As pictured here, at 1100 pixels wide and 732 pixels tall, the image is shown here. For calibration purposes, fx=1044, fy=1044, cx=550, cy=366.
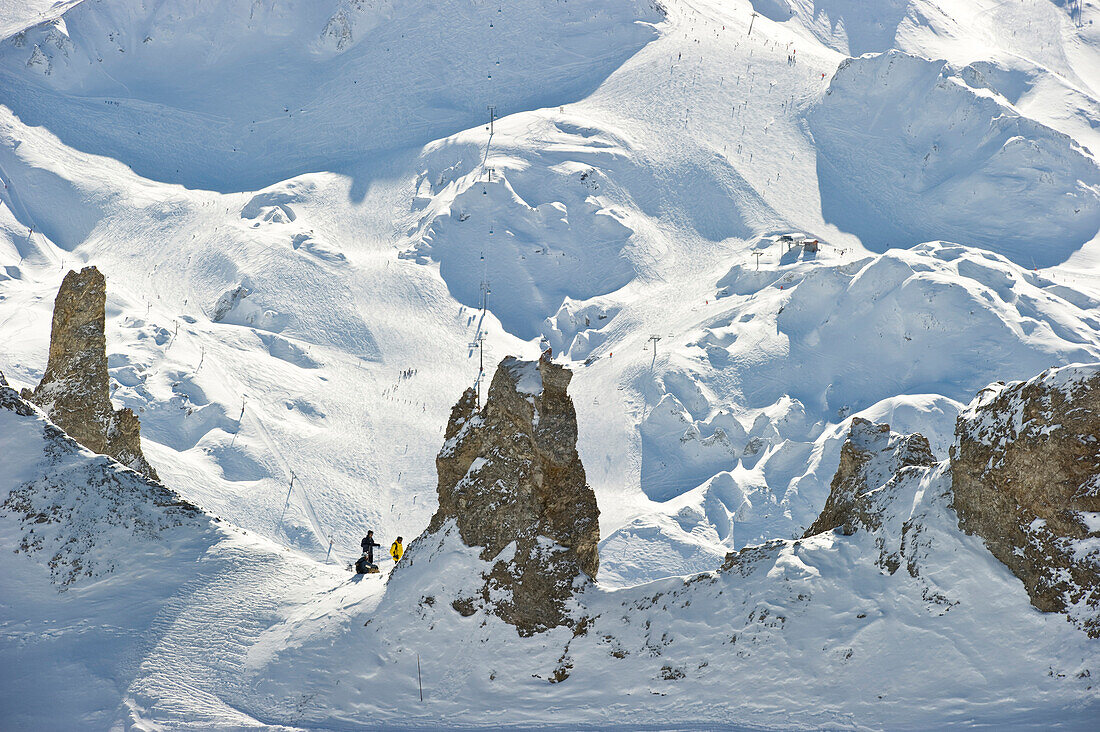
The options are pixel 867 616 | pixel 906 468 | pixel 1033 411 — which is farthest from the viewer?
pixel 906 468

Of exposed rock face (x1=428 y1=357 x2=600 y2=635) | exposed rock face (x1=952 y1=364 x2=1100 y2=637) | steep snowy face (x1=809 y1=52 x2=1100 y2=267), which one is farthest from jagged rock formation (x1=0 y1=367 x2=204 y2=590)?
steep snowy face (x1=809 y1=52 x2=1100 y2=267)

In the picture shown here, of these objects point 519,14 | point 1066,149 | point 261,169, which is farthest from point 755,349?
point 519,14

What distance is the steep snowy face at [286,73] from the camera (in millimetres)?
69562

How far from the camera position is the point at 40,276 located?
181 feet

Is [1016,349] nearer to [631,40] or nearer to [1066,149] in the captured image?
[1066,149]

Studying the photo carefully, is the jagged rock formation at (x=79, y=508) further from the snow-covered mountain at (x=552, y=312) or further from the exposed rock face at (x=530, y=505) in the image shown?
the exposed rock face at (x=530, y=505)

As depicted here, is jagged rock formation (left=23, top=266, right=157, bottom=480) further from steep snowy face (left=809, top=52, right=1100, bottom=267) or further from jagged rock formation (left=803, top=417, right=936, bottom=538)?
steep snowy face (left=809, top=52, right=1100, bottom=267)

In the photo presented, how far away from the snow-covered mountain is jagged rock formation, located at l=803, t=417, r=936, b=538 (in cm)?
87

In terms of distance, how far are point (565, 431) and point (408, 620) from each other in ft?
15.5

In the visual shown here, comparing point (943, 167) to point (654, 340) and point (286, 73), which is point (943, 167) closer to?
point (654, 340)

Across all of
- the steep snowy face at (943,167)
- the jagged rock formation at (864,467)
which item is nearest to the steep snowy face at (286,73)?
the steep snowy face at (943,167)

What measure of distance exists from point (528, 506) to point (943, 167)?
5227 cm

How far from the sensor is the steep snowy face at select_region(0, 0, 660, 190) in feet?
228

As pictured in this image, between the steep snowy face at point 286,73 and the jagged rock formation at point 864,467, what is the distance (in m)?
49.4
